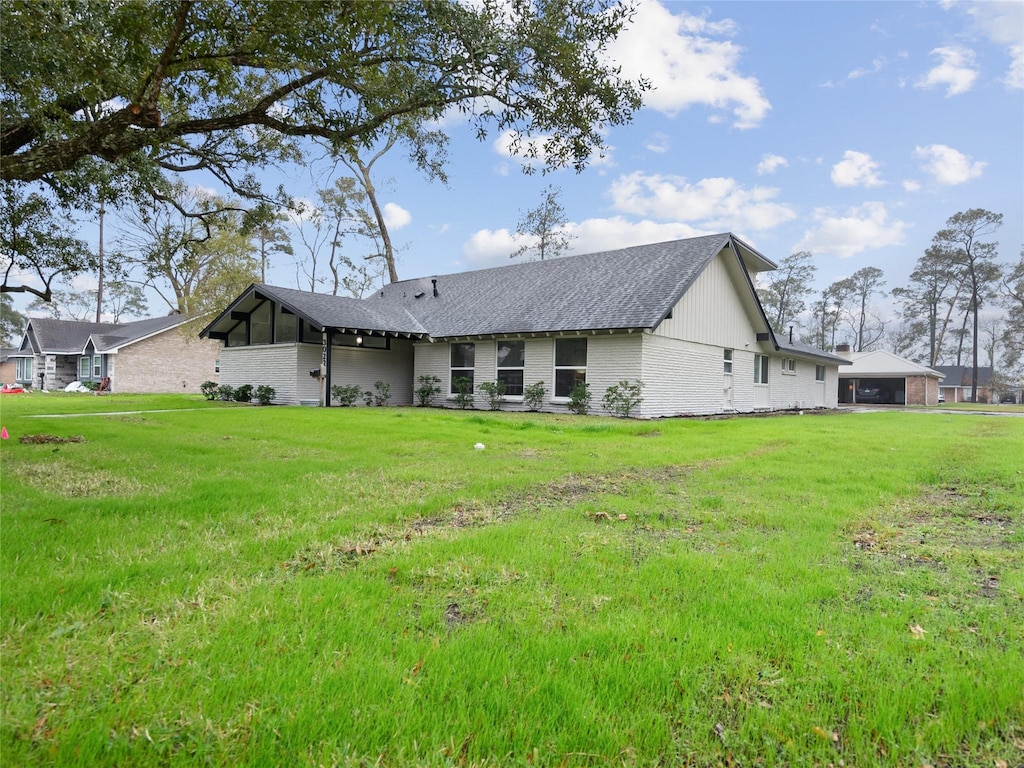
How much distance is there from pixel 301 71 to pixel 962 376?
218 feet

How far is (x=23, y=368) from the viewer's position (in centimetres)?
4244

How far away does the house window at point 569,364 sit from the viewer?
16.6 m

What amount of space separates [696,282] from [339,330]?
12049 mm

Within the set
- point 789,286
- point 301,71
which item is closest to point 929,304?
point 789,286

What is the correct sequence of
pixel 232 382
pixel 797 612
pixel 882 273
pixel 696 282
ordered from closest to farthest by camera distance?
pixel 797 612 < pixel 696 282 < pixel 232 382 < pixel 882 273

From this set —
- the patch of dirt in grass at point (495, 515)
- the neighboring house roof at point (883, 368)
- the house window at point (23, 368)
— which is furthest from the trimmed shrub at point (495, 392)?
the house window at point (23, 368)

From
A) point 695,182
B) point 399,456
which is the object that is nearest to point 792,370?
point 695,182

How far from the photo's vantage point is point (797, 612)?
2598mm

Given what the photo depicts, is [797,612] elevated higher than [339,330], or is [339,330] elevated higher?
[339,330]

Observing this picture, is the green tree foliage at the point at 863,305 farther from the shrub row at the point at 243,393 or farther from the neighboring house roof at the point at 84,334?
the neighboring house roof at the point at 84,334

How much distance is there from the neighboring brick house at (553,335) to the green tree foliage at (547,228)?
1448 centimetres

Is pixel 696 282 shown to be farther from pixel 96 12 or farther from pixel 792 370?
pixel 96 12

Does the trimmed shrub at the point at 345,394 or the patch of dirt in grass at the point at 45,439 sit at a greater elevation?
the trimmed shrub at the point at 345,394

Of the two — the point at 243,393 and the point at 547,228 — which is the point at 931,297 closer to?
the point at 547,228
